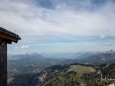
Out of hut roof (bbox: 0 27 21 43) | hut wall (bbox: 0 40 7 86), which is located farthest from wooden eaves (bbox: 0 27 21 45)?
hut wall (bbox: 0 40 7 86)

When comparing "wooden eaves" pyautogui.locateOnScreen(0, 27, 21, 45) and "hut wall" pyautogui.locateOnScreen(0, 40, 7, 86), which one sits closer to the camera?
"wooden eaves" pyautogui.locateOnScreen(0, 27, 21, 45)

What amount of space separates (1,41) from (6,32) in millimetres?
746

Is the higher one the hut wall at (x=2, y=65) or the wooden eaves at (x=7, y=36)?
the wooden eaves at (x=7, y=36)

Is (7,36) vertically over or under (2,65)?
over

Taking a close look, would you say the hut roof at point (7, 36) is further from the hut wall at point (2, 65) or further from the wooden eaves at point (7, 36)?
the hut wall at point (2, 65)

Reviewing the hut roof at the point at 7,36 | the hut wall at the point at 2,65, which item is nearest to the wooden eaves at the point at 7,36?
the hut roof at the point at 7,36

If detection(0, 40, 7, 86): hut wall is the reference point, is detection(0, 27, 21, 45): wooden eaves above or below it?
above

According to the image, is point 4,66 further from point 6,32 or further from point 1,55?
point 6,32

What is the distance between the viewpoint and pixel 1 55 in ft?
36.6

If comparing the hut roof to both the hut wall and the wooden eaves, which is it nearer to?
the wooden eaves

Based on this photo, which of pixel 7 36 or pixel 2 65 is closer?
pixel 7 36

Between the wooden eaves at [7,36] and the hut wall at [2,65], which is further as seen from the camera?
the hut wall at [2,65]

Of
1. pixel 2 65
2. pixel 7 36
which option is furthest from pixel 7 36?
pixel 2 65

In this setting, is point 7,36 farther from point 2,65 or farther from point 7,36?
point 2,65
